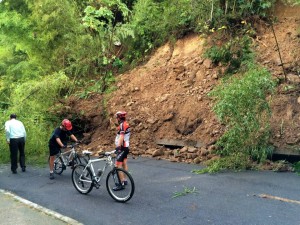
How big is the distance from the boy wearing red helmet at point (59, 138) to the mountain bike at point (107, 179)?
5.97 feet

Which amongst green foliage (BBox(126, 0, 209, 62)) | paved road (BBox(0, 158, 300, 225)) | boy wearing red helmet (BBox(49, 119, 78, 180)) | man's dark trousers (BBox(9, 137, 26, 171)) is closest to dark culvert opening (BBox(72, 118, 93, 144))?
man's dark trousers (BBox(9, 137, 26, 171))

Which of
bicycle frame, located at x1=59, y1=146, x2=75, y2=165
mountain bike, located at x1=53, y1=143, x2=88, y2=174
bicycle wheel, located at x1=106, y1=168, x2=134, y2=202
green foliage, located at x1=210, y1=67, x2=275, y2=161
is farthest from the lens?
bicycle frame, located at x1=59, y1=146, x2=75, y2=165

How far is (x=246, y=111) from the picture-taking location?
10.5 m

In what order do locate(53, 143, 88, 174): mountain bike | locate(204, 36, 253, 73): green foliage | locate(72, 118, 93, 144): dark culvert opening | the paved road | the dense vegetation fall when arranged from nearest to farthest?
1. the paved road
2. locate(53, 143, 88, 174): mountain bike
3. locate(204, 36, 253, 73): green foliage
4. the dense vegetation
5. locate(72, 118, 93, 144): dark culvert opening

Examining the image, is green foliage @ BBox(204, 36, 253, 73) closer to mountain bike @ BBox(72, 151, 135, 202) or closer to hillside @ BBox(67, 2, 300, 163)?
hillside @ BBox(67, 2, 300, 163)

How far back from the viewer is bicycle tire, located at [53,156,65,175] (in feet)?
37.4

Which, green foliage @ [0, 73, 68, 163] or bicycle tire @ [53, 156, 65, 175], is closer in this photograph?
bicycle tire @ [53, 156, 65, 175]

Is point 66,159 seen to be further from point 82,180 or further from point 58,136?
point 82,180

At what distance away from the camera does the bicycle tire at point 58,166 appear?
11385 mm

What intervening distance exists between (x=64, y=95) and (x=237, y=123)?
9.85 m

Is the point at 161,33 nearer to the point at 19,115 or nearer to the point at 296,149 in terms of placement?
the point at 19,115

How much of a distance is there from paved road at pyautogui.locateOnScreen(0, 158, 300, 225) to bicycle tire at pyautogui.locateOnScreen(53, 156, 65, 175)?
0.37 metres

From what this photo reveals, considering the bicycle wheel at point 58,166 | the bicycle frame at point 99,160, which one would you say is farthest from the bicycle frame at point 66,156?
the bicycle frame at point 99,160

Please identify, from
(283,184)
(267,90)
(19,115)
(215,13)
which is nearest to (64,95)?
(19,115)
